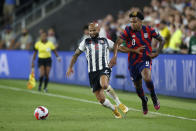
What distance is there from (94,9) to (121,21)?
20.3 ft

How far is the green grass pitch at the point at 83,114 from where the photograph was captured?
10461 mm

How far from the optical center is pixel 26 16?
3406 centimetres

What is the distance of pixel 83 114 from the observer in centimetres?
1275

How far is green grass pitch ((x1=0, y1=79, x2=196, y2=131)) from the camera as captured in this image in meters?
10.5

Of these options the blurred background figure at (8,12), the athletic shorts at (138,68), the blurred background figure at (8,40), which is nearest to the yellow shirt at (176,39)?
the athletic shorts at (138,68)

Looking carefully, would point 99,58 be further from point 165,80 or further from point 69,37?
point 69,37

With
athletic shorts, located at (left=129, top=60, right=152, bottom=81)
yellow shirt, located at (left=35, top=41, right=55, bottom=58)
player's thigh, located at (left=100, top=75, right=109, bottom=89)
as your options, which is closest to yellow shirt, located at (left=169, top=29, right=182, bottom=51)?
yellow shirt, located at (left=35, top=41, right=55, bottom=58)

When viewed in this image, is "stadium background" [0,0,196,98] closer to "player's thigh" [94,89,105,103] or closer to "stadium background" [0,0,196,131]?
"stadium background" [0,0,196,131]

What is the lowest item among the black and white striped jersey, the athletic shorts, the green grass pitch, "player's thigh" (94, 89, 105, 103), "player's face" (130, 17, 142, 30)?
the green grass pitch

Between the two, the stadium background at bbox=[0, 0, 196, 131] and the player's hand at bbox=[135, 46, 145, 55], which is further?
the player's hand at bbox=[135, 46, 145, 55]

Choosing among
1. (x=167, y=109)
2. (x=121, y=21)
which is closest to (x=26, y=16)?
(x=121, y=21)

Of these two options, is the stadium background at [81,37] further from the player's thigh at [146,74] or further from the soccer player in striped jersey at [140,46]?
the player's thigh at [146,74]

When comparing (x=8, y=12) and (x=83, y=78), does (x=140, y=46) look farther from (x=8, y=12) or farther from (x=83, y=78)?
(x=8, y=12)

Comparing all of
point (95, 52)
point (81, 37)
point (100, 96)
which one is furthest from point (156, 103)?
point (81, 37)
